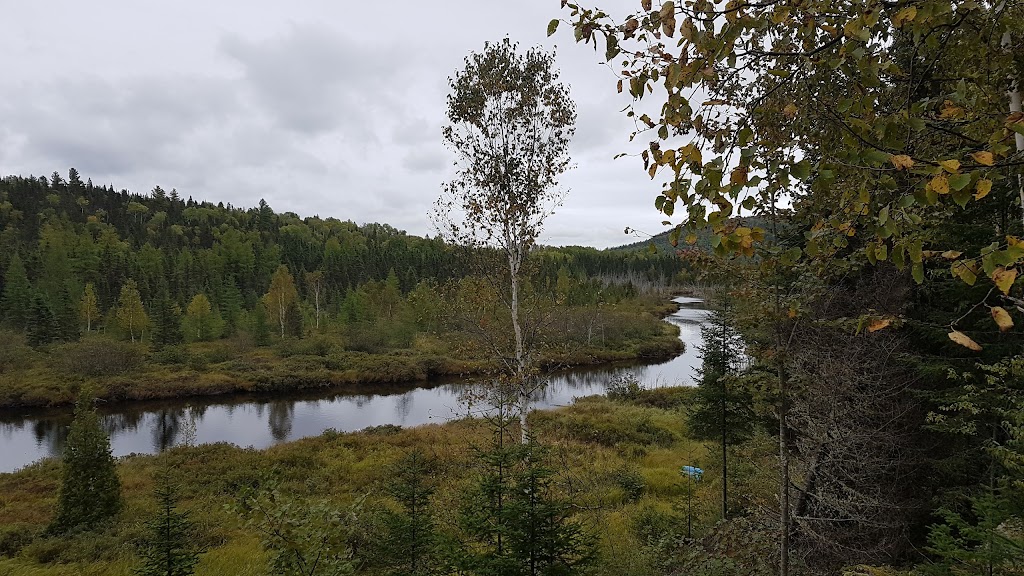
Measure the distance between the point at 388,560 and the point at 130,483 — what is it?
14.9 m

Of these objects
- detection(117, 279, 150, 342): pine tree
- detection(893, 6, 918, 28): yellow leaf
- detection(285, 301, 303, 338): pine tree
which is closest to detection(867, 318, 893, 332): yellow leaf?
detection(893, 6, 918, 28): yellow leaf

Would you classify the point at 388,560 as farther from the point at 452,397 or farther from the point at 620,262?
the point at 620,262

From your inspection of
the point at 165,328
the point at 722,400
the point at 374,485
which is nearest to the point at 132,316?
the point at 165,328

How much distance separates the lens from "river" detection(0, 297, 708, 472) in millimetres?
22422

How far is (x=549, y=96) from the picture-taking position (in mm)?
9344

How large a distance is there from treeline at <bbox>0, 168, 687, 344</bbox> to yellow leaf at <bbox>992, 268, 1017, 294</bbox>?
5.48 feet

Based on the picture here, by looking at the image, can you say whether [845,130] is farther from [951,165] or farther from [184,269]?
[184,269]

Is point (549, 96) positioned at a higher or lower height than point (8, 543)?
higher

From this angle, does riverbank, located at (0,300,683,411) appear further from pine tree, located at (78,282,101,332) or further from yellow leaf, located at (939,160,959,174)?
yellow leaf, located at (939,160,959,174)

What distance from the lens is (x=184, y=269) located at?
7288 cm

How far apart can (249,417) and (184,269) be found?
193 feet

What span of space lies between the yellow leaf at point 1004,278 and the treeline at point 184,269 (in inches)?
65.7

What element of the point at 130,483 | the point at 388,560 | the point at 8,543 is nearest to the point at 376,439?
the point at 130,483

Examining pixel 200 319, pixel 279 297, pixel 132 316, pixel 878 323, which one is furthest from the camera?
pixel 279 297
